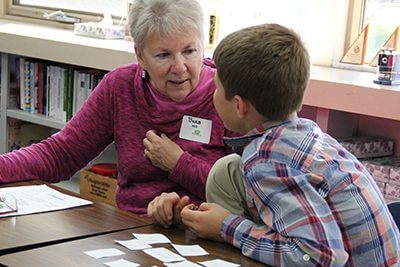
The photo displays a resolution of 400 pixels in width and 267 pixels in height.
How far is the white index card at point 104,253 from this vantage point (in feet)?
5.05

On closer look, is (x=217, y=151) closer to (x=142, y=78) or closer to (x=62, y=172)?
(x=142, y=78)

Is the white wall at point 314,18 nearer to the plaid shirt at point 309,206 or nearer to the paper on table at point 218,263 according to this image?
the plaid shirt at point 309,206

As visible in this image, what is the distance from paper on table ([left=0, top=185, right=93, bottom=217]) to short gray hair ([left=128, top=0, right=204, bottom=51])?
0.53 m

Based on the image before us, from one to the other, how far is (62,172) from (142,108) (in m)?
0.32

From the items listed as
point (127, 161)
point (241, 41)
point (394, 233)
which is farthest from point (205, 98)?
point (394, 233)

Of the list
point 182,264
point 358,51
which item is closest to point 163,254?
point 182,264

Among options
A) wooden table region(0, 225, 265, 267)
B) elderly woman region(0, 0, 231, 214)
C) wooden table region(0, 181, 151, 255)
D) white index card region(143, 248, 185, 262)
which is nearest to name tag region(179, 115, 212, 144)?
elderly woman region(0, 0, 231, 214)

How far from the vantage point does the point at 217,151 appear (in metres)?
2.20

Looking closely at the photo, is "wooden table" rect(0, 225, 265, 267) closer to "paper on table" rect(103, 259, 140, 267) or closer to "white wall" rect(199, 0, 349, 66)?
"paper on table" rect(103, 259, 140, 267)

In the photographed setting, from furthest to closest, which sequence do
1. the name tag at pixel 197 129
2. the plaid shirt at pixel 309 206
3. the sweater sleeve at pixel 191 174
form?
the name tag at pixel 197 129, the sweater sleeve at pixel 191 174, the plaid shirt at pixel 309 206

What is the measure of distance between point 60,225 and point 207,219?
0.36 m

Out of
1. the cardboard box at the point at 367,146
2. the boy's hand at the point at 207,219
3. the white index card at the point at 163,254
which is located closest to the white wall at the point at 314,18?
the cardboard box at the point at 367,146

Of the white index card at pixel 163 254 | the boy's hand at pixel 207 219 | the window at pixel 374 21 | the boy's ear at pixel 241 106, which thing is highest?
the window at pixel 374 21

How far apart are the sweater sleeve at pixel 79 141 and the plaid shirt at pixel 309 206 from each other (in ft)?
2.71
